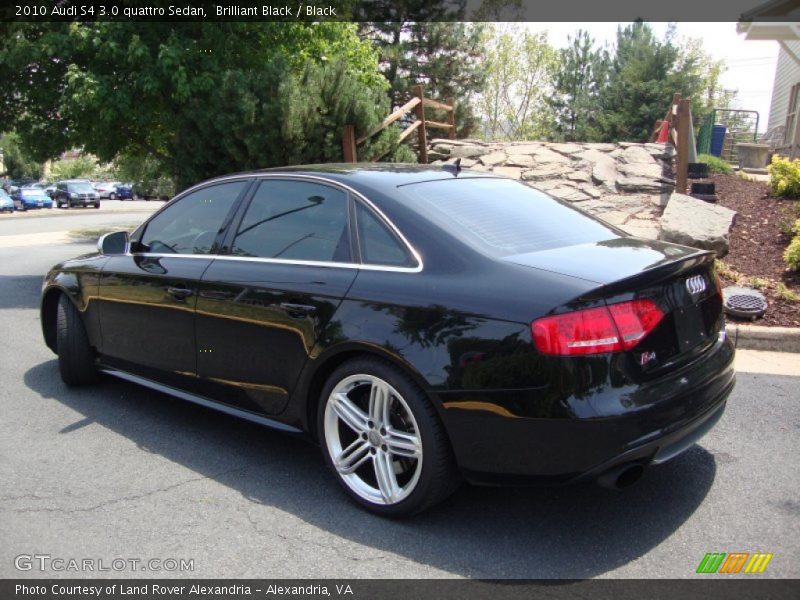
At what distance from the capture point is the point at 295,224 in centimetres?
373

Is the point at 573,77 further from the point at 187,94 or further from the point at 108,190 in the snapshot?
the point at 108,190

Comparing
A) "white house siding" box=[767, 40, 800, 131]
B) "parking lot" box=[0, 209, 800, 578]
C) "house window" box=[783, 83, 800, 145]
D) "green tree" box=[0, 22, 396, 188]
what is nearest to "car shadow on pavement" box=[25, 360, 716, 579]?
"parking lot" box=[0, 209, 800, 578]

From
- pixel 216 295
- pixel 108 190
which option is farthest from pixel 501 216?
pixel 108 190

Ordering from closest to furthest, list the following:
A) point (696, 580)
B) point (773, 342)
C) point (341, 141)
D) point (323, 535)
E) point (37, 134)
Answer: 1. point (696, 580)
2. point (323, 535)
3. point (773, 342)
4. point (341, 141)
5. point (37, 134)

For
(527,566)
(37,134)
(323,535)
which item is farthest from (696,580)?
(37,134)

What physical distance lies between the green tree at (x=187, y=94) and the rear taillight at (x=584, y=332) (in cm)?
650

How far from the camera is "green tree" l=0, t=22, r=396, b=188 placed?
8.73m

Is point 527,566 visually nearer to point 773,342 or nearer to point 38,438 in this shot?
point 38,438

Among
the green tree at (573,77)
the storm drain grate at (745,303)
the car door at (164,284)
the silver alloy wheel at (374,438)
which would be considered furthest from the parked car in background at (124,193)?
the silver alloy wheel at (374,438)

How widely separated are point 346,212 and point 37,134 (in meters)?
8.70

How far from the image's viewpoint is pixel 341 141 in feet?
29.5

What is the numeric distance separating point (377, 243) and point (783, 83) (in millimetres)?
22248

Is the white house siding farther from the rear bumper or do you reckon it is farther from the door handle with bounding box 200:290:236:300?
the door handle with bounding box 200:290:236:300

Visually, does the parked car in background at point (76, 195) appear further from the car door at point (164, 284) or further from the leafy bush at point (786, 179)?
the car door at point (164, 284)
